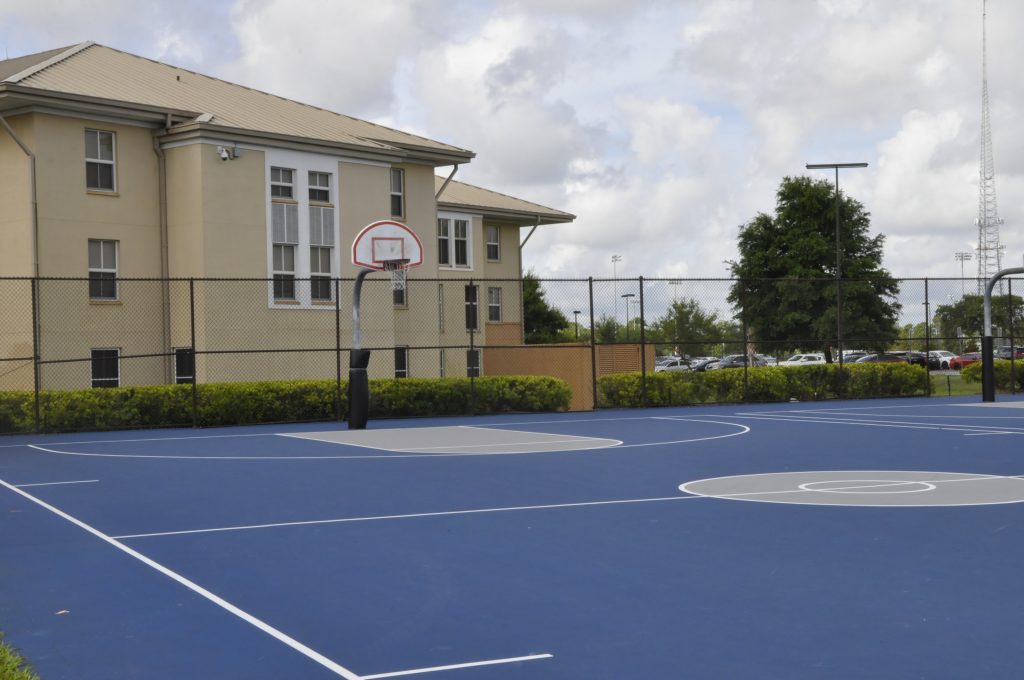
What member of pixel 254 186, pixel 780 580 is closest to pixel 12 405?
pixel 254 186

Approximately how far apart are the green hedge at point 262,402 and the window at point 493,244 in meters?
16.3

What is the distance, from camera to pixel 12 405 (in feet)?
74.0

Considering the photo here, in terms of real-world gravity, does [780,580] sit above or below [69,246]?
below

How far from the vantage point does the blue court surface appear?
5973 millimetres

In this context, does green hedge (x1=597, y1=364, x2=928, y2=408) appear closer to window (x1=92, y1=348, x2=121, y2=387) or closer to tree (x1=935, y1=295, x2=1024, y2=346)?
tree (x1=935, y1=295, x2=1024, y2=346)

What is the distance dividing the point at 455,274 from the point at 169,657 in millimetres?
35492

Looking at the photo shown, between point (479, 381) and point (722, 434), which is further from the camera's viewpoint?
point (479, 381)

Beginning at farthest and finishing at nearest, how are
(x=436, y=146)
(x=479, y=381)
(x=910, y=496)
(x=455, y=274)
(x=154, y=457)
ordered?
(x=455, y=274) → (x=436, y=146) → (x=479, y=381) → (x=154, y=457) → (x=910, y=496)

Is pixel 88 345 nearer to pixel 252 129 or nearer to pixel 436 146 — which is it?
pixel 252 129

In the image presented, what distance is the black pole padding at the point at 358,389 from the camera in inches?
879

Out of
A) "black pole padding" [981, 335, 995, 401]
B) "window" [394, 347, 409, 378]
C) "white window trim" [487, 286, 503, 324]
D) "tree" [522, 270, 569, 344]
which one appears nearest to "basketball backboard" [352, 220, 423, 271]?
"window" [394, 347, 409, 378]

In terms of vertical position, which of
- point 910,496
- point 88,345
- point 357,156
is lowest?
point 910,496

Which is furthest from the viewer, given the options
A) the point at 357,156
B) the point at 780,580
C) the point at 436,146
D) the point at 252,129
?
the point at 436,146

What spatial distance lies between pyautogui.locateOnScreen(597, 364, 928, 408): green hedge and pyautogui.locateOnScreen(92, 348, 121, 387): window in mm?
12020
